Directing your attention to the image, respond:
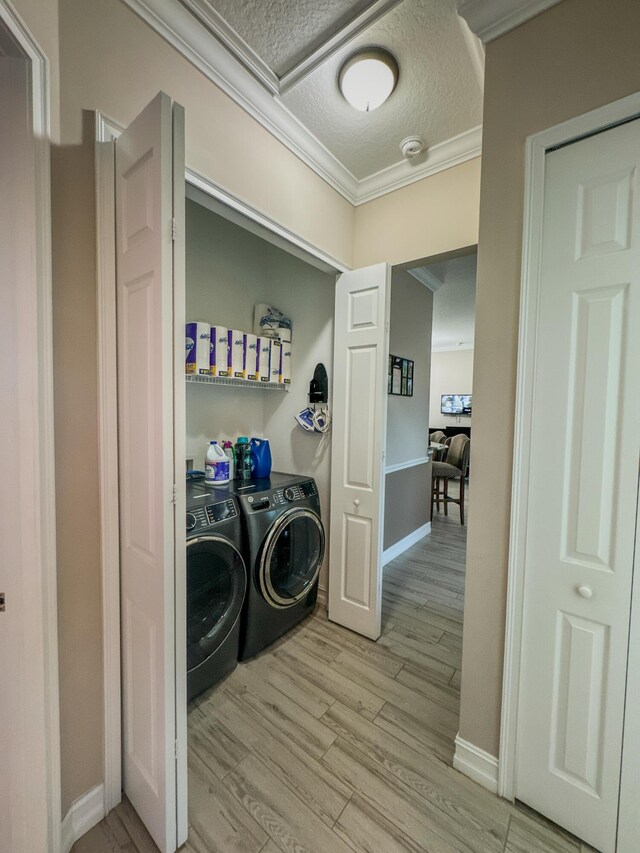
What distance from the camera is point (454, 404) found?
7742 millimetres

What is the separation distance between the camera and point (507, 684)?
1179mm

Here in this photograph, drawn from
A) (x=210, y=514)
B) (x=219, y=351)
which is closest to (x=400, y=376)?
(x=219, y=351)

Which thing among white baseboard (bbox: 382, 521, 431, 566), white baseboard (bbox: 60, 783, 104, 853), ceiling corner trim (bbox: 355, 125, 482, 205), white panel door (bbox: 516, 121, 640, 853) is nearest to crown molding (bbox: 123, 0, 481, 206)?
ceiling corner trim (bbox: 355, 125, 482, 205)

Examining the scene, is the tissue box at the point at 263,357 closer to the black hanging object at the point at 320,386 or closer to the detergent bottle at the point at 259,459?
the black hanging object at the point at 320,386

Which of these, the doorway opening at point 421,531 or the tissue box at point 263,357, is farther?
the tissue box at point 263,357

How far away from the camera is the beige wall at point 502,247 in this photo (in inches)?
39.9

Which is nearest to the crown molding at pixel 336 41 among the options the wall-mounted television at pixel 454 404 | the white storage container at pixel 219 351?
the white storage container at pixel 219 351

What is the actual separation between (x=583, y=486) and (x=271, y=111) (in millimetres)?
2002

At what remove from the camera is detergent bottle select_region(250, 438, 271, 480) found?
228cm

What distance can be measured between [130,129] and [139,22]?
0.53m

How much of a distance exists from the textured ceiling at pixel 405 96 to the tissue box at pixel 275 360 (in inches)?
44.7

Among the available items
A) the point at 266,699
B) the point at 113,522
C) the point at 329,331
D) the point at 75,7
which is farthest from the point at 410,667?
the point at 75,7

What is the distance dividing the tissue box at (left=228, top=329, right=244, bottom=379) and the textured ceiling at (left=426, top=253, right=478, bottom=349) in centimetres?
161

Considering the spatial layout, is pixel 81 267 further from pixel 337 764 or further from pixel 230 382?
pixel 337 764
